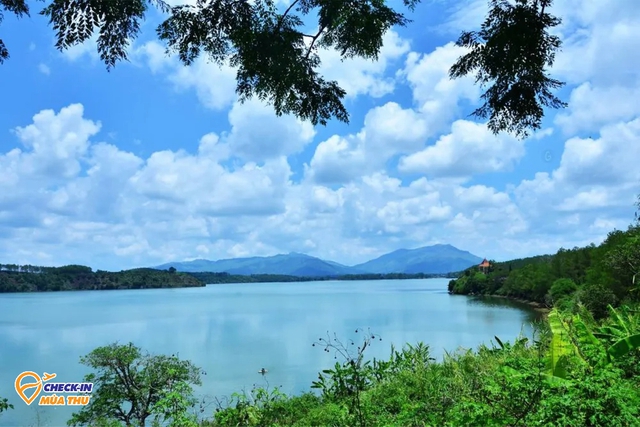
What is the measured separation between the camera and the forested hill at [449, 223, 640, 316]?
678 inches

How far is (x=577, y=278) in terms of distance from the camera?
1550 inches

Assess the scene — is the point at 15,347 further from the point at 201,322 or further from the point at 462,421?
the point at 462,421

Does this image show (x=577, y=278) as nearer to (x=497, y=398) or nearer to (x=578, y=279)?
(x=578, y=279)

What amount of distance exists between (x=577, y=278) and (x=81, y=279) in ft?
296

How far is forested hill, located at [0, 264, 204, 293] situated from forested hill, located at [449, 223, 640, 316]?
207 feet

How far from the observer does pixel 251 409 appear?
168 inches

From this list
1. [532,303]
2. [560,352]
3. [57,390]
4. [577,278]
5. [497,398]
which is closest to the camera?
[497,398]

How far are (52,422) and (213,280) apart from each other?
13846 cm

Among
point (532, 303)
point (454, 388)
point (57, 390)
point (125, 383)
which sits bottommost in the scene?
point (532, 303)

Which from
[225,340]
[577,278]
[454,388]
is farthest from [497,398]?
[577,278]

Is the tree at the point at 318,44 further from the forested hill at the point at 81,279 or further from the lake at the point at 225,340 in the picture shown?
the forested hill at the point at 81,279

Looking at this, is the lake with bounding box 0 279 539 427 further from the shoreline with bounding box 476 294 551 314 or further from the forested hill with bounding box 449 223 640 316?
the forested hill with bounding box 449 223 640 316

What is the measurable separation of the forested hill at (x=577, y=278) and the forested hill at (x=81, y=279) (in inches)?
2481

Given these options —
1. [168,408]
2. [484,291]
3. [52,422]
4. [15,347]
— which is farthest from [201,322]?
[484,291]
